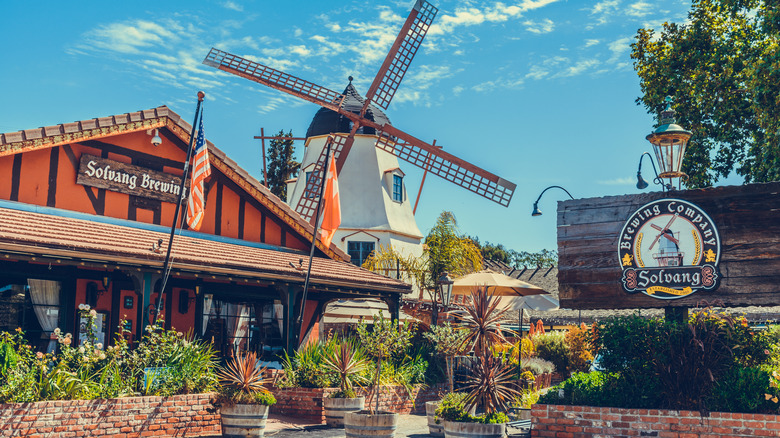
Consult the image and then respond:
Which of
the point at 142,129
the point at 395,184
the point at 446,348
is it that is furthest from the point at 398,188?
the point at 446,348

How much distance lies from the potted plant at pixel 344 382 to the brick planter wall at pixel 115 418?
2085 millimetres

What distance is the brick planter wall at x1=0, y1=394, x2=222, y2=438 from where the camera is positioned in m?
9.27

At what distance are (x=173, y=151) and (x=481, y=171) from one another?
10691 mm

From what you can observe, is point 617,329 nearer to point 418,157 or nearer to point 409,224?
point 418,157

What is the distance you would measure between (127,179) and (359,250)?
1267 cm

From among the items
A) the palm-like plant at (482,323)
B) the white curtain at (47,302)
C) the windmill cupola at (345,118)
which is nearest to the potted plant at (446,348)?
the palm-like plant at (482,323)

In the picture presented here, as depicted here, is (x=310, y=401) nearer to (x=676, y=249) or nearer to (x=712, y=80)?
(x=676, y=249)

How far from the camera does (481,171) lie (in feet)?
76.4

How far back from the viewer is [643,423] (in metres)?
9.34

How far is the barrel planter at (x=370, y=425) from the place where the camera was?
10.3 m

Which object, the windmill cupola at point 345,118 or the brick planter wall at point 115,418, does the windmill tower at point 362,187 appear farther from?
the brick planter wall at point 115,418

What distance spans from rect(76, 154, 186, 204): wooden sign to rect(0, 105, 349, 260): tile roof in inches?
21.8

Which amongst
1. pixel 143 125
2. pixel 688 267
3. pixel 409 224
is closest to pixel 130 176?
pixel 143 125

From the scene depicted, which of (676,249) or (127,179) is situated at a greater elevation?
(127,179)
